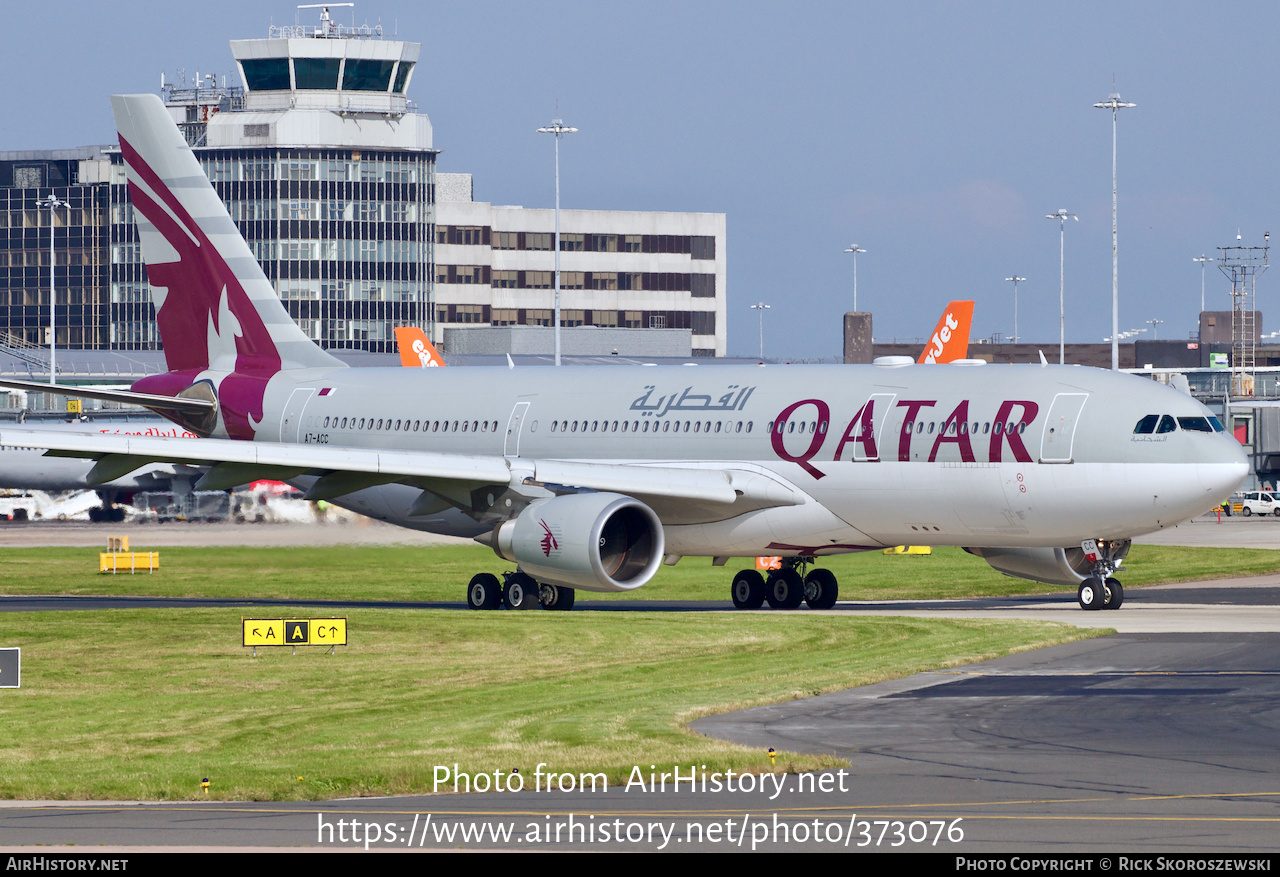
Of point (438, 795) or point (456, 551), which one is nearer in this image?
point (438, 795)

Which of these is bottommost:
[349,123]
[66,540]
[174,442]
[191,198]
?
[66,540]

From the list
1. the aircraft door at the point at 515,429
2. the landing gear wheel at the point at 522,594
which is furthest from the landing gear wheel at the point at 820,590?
the aircraft door at the point at 515,429

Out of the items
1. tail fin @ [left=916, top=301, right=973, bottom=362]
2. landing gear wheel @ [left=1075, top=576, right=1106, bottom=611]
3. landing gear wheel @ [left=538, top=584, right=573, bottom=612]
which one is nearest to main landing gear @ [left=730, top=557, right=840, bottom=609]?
landing gear wheel @ [left=538, top=584, right=573, bottom=612]

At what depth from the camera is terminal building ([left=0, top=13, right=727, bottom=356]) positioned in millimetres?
158875

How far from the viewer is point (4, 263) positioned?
618 feet

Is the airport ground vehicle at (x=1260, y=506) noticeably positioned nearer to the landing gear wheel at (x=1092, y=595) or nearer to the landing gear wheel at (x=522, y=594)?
the landing gear wheel at (x=1092, y=595)

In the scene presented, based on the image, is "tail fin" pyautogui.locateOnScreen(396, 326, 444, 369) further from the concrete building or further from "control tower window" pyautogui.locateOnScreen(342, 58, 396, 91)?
the concrete building

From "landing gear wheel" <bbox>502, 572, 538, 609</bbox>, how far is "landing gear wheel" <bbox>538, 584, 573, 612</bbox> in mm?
137

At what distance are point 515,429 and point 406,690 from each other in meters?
17.0

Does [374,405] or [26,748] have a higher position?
[374,405]

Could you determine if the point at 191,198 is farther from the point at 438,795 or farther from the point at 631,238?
the point at 631,238

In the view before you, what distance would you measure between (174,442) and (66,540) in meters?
29.2

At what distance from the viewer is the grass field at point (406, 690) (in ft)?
57.4
